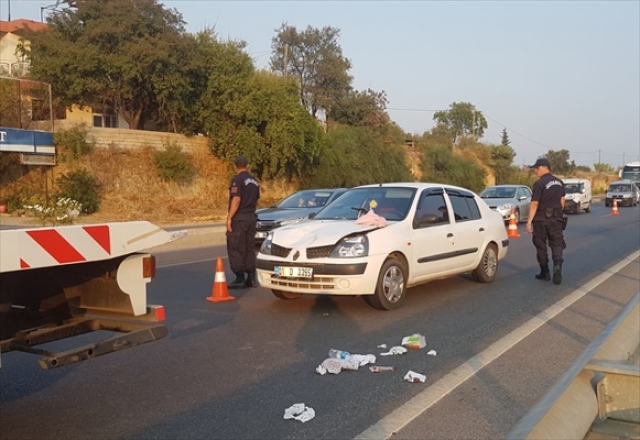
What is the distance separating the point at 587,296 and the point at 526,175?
64058 mm

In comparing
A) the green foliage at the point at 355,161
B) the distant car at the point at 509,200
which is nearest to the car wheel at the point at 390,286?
the distant car at the point at 509,200

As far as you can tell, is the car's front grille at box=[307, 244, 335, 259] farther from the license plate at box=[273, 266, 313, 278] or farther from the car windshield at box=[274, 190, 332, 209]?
the car windshield at box=[274, 190, 332, 209]

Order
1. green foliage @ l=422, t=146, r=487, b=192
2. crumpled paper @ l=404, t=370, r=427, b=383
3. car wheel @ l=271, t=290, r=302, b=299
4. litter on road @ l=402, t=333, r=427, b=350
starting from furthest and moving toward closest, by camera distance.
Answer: green foliage @ l=422, t=146, r=487, b=192, car wheel @ l=271, t=290, r=302, b=299, litter on road @ l=402, t=333, r=427, b=350, crumpled paper @ l=404, t=370, r=427, b=383

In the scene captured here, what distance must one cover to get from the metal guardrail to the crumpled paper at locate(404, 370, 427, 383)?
2.61 meters

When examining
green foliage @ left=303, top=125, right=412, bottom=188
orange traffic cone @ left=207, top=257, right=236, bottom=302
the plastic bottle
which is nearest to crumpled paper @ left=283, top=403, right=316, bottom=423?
the plastic bottle

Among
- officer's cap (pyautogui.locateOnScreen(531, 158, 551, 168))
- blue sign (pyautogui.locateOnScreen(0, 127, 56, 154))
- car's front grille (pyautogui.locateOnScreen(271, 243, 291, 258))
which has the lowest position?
car's front grille (pyautogui.locateOnScreen(271, 243, 291, 258))

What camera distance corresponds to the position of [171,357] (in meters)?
6.43

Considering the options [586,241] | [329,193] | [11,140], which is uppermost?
[11,140]

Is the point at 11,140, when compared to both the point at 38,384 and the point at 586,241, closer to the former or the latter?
the point at 586,241

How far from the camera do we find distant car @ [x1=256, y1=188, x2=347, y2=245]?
52.1 ft

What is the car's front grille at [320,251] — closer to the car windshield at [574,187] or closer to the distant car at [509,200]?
the distant car at [509,200]

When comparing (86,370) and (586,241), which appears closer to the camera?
(86,370)

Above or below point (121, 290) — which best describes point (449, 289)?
below

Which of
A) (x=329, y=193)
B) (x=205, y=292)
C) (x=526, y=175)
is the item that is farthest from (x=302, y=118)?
(x=526, y=175)
